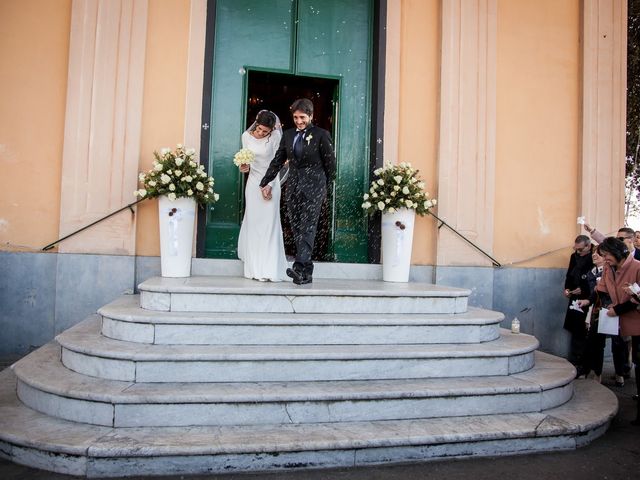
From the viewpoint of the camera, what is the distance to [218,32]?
7.24m

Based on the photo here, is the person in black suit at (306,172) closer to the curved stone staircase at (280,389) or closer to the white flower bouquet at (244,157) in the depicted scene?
the white flower bouquet at (244,157)

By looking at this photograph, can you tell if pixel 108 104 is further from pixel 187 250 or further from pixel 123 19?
pixel 187 250

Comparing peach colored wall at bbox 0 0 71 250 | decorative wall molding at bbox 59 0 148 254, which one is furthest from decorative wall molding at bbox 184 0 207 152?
peach colored wall at bbox 0 0 71 250

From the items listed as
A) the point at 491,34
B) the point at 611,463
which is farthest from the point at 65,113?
the point at 611,463

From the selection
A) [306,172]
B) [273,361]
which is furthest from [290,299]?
[306,172]

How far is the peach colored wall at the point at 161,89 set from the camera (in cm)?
666

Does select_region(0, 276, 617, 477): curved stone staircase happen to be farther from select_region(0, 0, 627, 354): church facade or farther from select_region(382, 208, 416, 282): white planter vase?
select_region(0, 0, 627, 354): church facade

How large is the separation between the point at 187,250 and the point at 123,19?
3.04m

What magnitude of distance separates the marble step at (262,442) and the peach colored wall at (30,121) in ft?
8.87

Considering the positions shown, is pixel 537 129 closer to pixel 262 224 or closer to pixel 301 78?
pixel 301 78

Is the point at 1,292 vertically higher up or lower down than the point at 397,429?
higher up

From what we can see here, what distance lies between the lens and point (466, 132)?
7.50m

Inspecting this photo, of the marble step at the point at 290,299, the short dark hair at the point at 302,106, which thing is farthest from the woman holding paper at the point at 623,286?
the short dark hair at the point at 302,106

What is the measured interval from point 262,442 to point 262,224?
10.5ft
